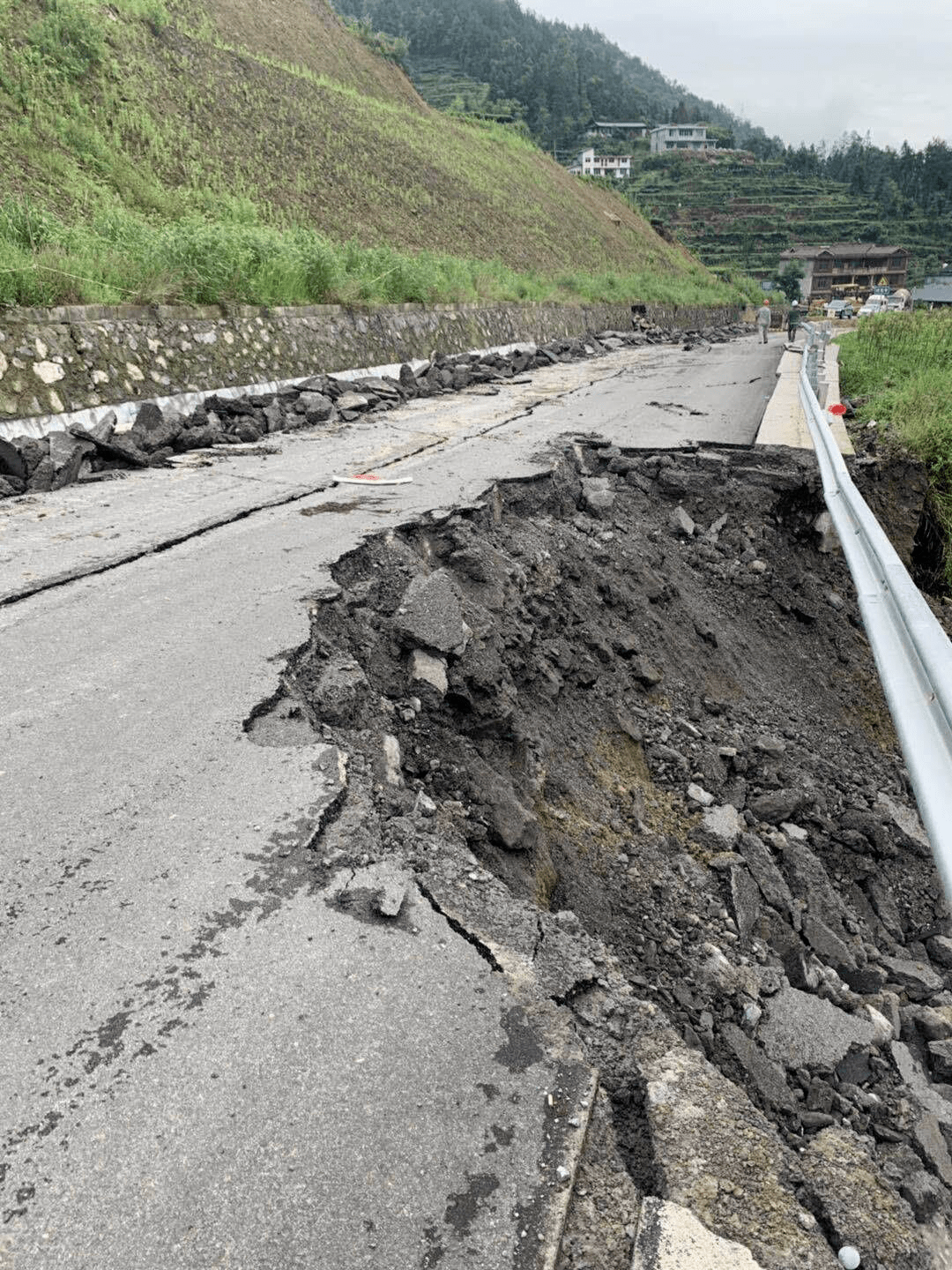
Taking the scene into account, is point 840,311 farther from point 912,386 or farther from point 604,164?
point 604,164

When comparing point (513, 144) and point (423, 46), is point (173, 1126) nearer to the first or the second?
point (513, 144)

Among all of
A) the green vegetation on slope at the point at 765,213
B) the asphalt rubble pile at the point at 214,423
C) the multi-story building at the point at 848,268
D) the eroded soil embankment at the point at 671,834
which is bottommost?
the eroded soil embankment at the point at 671,834

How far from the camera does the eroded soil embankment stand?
187cm

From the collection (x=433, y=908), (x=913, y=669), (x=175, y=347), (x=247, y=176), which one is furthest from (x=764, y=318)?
(x=433, y=908)

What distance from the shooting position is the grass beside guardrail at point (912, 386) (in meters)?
9.38

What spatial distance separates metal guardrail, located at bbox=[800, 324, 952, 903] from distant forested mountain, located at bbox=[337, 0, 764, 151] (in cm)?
11659

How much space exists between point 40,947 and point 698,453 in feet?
24.5

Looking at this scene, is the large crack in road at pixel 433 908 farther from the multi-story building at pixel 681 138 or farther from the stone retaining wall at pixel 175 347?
the multi-story building at pixel 681 138

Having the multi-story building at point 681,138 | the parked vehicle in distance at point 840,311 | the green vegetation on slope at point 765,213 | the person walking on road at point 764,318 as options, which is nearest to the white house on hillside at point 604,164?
the green vegetation on slope at point 765,213

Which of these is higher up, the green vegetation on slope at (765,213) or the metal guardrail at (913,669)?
the green vegetation on slope at (765,213)

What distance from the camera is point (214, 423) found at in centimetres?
887

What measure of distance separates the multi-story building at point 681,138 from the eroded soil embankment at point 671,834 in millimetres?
150926

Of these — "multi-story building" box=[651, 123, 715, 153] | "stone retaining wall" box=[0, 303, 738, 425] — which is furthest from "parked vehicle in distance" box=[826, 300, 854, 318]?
"multi-story building" box=[651, 123, 715, 153]

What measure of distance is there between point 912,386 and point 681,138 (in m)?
148
